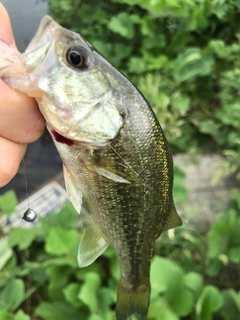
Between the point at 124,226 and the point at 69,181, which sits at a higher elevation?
the point at 69,181

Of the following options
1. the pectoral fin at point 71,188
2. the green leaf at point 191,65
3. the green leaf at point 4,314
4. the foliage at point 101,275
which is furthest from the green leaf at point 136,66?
the pectoral fin at point 71,188

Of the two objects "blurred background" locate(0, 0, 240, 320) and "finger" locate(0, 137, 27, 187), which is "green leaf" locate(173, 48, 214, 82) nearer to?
"blurred background" locate(0, 0, 240, 320)

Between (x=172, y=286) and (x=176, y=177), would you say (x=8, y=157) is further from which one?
(x=176, y=177)

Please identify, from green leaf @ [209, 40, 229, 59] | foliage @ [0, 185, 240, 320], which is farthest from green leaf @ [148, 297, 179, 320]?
A: green leaf @ [209, 40, 229, 59]

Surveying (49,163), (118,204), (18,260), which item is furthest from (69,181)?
(49,163)

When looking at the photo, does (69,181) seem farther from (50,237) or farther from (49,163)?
(49,163)

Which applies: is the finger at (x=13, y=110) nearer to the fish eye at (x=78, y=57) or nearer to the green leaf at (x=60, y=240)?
the fish eye at (x=78, y=57)

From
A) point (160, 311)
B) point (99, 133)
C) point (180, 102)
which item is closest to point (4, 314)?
point (160, 311)
